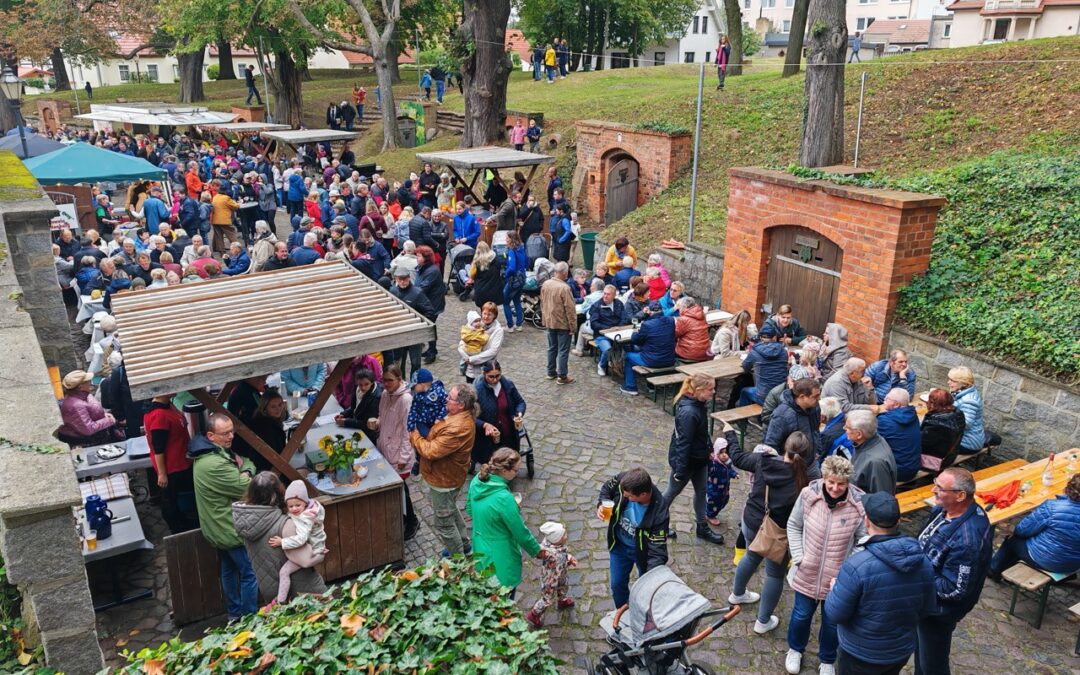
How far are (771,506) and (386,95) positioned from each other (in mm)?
24429

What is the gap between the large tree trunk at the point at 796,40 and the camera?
882 inches

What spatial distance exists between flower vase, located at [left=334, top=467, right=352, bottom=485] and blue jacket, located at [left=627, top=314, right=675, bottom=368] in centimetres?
470

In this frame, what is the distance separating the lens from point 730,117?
18891mm

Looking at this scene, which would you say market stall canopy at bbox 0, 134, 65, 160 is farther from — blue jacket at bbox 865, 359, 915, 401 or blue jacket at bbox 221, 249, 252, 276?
blue jacket at bbox 865, 359, 915, 401

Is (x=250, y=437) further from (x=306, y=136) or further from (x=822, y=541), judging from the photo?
(x=306, y=136)

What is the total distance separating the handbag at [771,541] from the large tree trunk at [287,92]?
108 ft

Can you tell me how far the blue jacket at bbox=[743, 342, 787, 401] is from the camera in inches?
350

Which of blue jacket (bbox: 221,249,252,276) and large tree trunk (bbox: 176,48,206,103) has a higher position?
large tree trunk (bbox: 176,48,206,103)

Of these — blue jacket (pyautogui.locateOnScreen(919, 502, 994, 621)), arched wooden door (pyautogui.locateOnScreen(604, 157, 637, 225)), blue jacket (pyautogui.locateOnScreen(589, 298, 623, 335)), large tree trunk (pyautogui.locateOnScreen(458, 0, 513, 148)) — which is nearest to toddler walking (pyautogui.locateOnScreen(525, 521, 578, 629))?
blue jacket (pyautogui.locateOnScreen(919, 502, 994, 621))

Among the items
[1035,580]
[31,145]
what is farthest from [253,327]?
[31,145]

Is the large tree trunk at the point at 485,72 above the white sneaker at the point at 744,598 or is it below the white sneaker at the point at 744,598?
above

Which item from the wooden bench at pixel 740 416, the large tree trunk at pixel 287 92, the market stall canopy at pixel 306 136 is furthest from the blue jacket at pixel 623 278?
the large tree trunk at pixel 287 92

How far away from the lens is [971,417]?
25.8 feet

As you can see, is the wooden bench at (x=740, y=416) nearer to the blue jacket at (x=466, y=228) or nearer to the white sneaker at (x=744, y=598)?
the white sneaker at (x=744, y=598)
